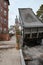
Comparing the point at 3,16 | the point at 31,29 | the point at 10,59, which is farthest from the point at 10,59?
the point at 3,16

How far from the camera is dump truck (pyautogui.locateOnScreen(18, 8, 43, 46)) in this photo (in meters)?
17.5

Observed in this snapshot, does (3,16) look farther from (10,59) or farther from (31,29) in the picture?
(10,59)

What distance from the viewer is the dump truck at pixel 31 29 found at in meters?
17.5

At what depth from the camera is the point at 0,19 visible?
4284 cm

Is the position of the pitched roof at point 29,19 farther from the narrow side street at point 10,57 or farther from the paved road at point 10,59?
the paved road at point 10,59

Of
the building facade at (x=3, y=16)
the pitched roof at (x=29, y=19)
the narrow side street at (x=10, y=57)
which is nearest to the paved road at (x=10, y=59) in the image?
the narrow side street at (x=10, y=57)

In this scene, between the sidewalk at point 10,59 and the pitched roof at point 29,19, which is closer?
the sidewalk at point 10,59

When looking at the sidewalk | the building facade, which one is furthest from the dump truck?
the building facade

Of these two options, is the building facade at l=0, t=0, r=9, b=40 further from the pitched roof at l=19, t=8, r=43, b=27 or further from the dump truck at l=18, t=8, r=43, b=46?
the dump truck at l=18, t=8, r=43, b=46

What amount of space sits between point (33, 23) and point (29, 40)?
2.47 m

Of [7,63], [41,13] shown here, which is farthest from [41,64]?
[41,13]

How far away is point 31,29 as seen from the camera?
17562mm

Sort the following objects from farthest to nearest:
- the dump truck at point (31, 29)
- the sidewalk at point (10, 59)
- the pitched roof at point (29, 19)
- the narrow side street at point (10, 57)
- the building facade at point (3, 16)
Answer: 1. the building facade at point (3, 16)
2. the pitched roof at point (29, 19)
3. the dump truck at point (31, 29)
4. the narrow side street at point (10, 57)
5. the sidewalk at point (10, 59)

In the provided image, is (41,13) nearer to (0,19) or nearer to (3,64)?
(0,19)
